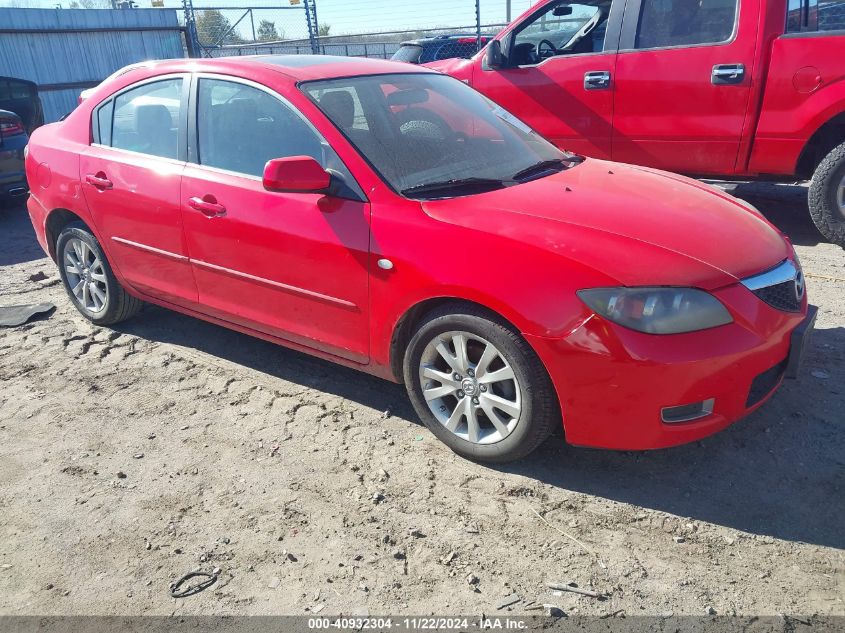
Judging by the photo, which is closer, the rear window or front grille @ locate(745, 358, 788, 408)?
front grille @ locate(745, 358, 788, 408)

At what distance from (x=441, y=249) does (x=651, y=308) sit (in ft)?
2.89

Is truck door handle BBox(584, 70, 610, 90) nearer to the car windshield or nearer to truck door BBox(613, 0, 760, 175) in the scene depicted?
truck door BBox(613, 0, 760, 175)

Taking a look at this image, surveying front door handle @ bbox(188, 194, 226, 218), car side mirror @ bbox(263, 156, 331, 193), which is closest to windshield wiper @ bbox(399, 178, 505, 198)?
car side mirror @ bbox(263, 156, 331, 193)

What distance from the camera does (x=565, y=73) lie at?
6.67 metres

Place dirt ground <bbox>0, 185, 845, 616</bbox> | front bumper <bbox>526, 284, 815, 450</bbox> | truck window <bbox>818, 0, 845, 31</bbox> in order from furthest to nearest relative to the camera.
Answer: truck window <bbox>818, 0, 845, 31</bbox>
front bumper <bbox>526, 284, 815, 450</bbox>
dirt ground <bbox>0, 185, 845, 616</bbox>

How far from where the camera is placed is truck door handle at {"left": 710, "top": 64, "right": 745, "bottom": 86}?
5.82 metres

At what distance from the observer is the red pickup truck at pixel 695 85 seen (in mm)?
5645

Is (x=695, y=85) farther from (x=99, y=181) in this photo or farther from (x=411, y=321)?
(x=99, y=181)

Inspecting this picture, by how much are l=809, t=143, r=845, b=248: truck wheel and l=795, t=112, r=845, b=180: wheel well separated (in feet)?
0.50

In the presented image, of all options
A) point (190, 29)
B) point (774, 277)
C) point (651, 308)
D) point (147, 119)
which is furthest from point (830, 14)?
point (190, 29)

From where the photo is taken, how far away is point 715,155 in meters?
6.14

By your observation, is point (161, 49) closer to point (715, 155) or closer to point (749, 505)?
point (715, 155)

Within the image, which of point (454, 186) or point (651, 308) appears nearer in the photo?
point (651, 308)

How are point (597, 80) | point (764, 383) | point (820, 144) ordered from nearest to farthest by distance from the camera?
1. point (764, 383)
2. point (820, 144)
3. point (597, 80)
